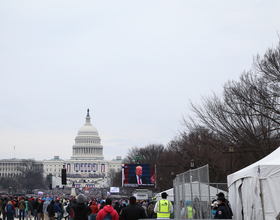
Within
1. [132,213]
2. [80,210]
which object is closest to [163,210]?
[132,213]

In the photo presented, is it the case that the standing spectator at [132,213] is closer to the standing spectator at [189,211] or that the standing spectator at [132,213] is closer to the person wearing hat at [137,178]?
the standing spectator at [189,211]

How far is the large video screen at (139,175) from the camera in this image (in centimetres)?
4803

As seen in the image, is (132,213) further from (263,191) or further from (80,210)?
(263,191)

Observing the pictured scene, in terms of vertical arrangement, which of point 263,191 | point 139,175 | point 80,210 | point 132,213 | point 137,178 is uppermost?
point 139,175

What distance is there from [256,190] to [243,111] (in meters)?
17.9

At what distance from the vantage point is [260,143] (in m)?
31.3

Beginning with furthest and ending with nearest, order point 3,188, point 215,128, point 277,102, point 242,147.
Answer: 1. point 3,188
2. point 215,128
3. point 242,147
4. point 277,102

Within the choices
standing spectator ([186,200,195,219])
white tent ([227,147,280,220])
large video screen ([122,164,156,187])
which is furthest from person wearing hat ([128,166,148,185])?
white tent ([227,147,280,220])

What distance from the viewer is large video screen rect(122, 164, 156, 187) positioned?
158 ft

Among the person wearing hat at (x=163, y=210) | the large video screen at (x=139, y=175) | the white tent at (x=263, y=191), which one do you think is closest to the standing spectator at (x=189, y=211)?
the person wearing hat at (x=163, y=210)

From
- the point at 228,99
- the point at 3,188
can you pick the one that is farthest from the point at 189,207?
the point at 3,188

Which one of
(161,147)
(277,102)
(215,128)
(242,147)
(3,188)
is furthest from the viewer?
(3,188)

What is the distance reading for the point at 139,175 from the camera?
159 ft

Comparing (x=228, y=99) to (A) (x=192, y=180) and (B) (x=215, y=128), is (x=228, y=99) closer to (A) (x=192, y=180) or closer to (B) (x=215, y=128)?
(B) (x=215, y=128)
